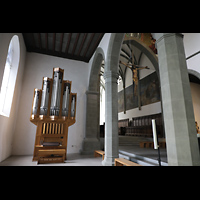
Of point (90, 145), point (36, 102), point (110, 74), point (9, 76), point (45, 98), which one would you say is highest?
point (9, 76)

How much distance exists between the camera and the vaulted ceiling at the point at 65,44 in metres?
6.57

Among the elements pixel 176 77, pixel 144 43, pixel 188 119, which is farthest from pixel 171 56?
pixel 144 43

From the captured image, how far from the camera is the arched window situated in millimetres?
5383

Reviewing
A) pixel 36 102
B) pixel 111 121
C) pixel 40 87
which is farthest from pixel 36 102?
pixel 111 121

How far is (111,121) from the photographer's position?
4508 millimetres

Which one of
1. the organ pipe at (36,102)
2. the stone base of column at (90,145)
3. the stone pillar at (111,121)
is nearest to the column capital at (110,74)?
the stone pillar at (111,121)

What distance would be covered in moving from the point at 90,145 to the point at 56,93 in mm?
3265

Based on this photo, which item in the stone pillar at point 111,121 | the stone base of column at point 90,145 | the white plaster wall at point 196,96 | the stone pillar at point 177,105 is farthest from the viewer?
the white plaster wall at point 196,96

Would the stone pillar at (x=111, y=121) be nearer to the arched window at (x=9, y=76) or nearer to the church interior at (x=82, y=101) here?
the church interior at (x=82, y=101)

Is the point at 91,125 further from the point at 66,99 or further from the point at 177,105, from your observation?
the point at 177,105

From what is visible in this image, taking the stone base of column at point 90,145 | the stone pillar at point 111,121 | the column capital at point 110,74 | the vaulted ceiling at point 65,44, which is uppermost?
the vaulted ceiling at point 65,44

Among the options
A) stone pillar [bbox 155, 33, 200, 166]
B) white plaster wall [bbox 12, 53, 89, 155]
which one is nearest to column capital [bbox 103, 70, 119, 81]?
stone pillar [bbox 155, 33, 200, 166]

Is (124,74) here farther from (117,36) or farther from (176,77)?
(176,77)

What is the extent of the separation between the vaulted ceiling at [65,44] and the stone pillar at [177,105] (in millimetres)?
4520
